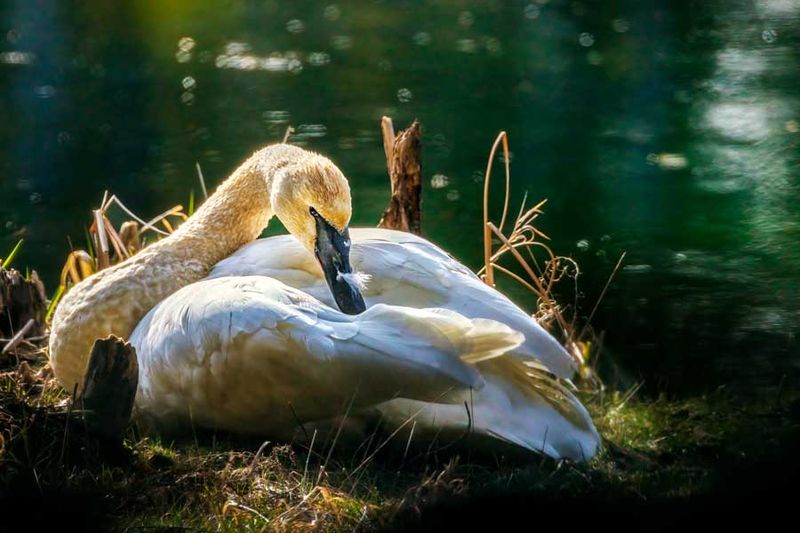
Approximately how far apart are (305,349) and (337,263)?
707 millimetres

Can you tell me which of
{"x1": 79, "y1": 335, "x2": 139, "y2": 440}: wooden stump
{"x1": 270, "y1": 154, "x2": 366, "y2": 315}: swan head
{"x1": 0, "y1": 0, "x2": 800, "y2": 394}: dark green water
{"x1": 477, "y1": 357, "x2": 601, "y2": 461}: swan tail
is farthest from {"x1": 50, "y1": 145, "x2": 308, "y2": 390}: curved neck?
{"x1": 0, "y1": 0, "x2": 800, "y2": 394}: dark green water

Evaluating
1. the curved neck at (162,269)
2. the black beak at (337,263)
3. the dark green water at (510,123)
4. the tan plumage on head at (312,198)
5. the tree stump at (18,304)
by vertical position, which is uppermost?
the tan plumage on head at (312,198)

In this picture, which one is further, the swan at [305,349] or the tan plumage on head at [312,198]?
the tan plumage on head at [312,198]

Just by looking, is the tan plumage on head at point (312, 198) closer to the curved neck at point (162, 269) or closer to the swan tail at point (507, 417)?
the curved neck at point (162, 269)

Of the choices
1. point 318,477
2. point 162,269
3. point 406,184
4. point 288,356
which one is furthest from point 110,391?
point 406,184

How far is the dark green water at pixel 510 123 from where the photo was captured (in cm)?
785

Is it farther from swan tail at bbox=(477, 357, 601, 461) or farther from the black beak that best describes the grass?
the black beak

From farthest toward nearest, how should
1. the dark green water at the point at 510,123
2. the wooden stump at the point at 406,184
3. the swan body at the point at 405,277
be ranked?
the dark green water at the point at 510,123
the wooden stump at the point at 406,184
the swan body at the point at 405,277

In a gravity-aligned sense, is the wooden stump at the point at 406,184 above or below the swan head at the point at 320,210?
below

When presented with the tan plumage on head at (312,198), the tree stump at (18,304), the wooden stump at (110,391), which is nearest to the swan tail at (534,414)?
the tan plumage on head at (312,198)

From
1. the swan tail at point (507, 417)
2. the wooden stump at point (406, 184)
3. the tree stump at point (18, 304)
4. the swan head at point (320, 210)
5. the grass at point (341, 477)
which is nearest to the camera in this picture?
the grass at point (341, 477)

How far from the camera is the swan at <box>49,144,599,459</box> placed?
4320mm

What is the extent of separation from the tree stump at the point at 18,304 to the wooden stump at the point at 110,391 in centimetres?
153

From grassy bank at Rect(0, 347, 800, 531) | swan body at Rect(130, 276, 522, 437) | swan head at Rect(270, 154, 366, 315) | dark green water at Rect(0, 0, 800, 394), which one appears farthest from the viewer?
dark green water at Rect(0, 0, 800, 394)
